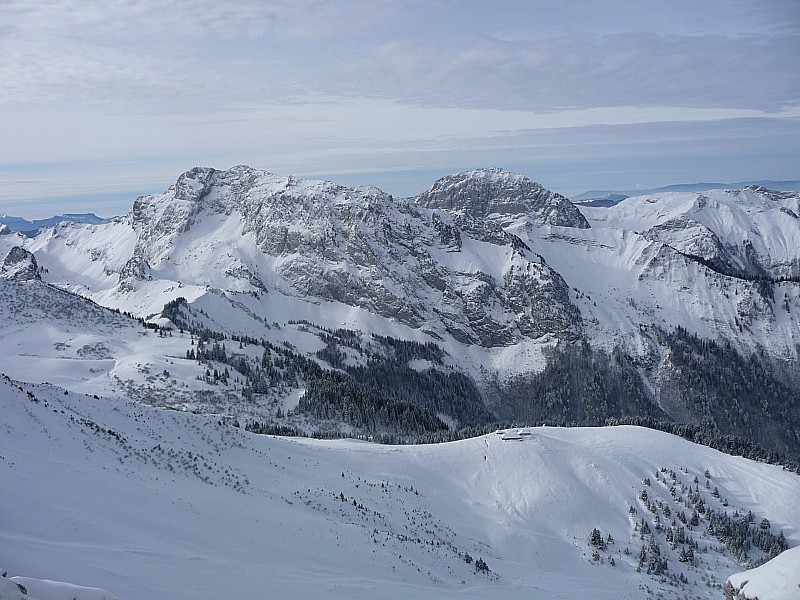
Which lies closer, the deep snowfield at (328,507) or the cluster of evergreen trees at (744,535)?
the deep snowfield at (328,507)

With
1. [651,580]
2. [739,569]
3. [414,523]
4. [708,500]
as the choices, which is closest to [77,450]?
[414,523]

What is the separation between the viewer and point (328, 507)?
154 ft

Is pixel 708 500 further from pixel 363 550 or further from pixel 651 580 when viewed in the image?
pixel 363 550

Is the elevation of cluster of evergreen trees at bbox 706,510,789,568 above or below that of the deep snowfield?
below

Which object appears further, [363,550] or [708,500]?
[708,500]

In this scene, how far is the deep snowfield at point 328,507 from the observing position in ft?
83.1

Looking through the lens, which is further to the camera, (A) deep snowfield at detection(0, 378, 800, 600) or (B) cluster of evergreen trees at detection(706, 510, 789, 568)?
(B) cluster of evergreen trees at detection(706, 510, 789, 568)

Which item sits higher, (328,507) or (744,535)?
(328,507)

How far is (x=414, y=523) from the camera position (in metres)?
51.1

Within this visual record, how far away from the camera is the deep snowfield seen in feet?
83.1

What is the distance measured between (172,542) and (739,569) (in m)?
54.8

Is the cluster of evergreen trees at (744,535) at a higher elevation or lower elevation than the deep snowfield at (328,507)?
lower

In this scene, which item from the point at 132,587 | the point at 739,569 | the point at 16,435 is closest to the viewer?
the point at 132,587

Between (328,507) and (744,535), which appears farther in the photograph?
(744,535)
